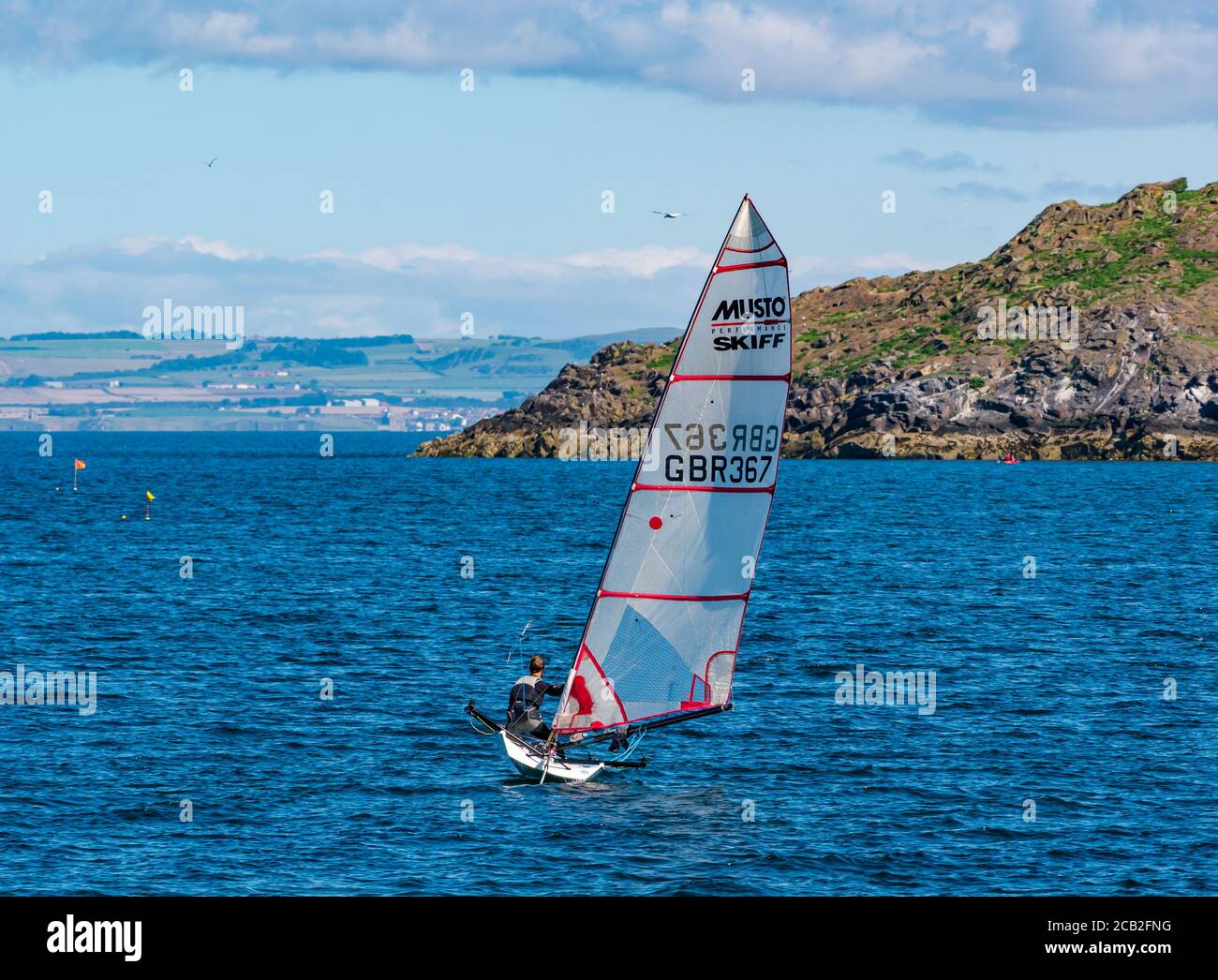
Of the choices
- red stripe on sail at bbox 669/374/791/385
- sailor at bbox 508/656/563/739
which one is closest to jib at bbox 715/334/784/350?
red stripe on sail at bbox 669/374/791/385

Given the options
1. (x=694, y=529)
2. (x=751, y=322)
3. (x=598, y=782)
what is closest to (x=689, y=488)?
(x=694, y=529)

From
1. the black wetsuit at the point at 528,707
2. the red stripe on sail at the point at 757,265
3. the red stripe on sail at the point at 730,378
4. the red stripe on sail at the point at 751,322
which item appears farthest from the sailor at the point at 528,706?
the red stripe on sail at the point at 757,265

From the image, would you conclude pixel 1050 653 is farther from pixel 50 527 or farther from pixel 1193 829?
pixel 50 527

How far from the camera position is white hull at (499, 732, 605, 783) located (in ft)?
110

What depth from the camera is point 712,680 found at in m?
32.7

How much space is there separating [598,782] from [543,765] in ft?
4.73

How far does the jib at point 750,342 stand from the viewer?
97.6 feet

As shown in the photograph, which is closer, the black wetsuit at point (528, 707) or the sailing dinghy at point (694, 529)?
the sailing dinghy at point (694, 529)

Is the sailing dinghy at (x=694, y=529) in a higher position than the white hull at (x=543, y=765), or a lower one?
higher

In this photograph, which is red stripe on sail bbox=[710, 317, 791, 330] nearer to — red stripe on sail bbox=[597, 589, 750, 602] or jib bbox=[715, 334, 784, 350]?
jib bbox=[715, 334, 784, 350]

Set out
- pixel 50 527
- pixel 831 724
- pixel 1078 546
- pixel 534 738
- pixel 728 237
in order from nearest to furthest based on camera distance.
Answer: pixel 728 237
pixel 534 738
pixel 831 724
pixel 1078 546
pixel 50 527

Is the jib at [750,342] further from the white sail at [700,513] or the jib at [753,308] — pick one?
the jib at [753,308]
